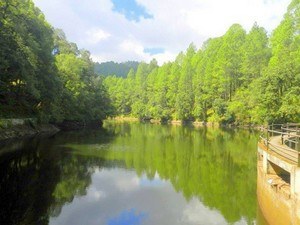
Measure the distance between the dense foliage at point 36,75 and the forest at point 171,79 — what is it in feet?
0.36

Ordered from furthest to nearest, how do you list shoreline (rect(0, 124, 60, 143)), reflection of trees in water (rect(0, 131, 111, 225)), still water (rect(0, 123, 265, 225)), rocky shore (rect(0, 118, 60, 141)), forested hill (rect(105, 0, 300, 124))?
forested hill (rect(105, 0, 300, 124))
rocky shore (rect(0, 118, 60, 141))
shoreline (rect(0, 124, 60, 143))
still water (rect(0, 123, 265, 225))
reflection of trees in water (rect(0, 131, 111, 225))

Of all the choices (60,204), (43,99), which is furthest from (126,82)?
(60,204)

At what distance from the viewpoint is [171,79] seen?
107500 mm

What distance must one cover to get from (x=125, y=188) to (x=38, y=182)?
180 inches

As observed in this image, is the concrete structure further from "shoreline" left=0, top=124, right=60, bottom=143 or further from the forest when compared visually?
"shoreline" left=0, top=124, right=60, bottom=143

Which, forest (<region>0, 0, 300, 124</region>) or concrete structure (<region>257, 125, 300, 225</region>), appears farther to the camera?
forest (<region>0, 0, 300, 124</region>)

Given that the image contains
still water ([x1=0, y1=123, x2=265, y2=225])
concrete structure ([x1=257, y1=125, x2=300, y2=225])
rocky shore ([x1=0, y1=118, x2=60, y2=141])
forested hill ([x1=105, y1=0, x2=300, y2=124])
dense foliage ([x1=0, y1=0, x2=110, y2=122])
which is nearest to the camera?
concrete structure ([x1=257, y1=125, x2=300, y2=225])

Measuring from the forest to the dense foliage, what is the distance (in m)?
0.11

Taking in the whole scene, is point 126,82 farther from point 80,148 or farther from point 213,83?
point 80,148

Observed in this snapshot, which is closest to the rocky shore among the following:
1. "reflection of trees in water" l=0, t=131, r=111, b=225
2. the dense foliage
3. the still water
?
the dense foliage

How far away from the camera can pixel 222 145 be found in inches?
1489

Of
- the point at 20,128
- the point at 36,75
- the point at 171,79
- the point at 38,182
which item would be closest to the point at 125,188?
the point at 38,182

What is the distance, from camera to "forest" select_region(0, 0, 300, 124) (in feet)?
131

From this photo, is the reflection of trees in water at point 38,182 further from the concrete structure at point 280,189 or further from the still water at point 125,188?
the concrete structure at point 280,189
